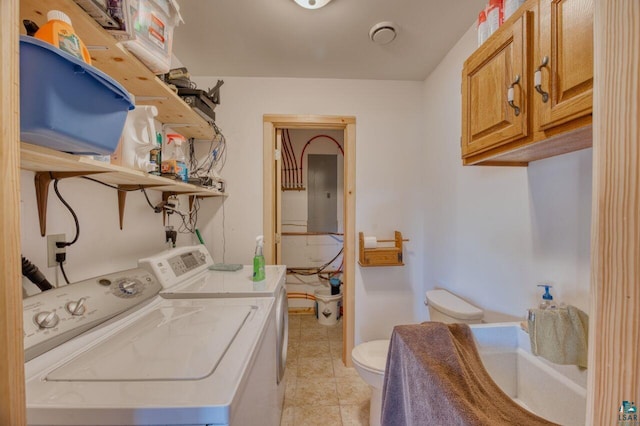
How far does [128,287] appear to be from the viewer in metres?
1.10

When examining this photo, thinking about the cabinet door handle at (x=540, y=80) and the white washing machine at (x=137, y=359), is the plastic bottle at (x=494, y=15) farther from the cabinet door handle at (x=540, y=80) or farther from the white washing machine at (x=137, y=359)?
the white washing machine at (x=137, y=359)

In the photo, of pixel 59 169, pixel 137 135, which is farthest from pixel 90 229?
pixel 137 135

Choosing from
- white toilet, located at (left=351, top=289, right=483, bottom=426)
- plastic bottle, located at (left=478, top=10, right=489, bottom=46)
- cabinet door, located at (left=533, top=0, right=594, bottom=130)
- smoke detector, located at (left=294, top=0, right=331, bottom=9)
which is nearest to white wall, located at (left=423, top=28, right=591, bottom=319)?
white toilet, located at (left=351, top=289, right=483, bottom=426)

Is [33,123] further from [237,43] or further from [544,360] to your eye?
[544,360]

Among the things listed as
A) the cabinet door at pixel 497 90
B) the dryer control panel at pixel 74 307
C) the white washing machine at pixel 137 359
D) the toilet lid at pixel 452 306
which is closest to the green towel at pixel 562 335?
the toilet lid at pixel 452 306

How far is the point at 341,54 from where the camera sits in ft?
6.15

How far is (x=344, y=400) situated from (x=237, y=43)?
2.59m

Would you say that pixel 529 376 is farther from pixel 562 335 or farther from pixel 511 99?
pixel 511 99

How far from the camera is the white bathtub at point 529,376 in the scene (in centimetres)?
88

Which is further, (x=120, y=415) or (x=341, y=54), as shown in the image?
(x=341, y=54)

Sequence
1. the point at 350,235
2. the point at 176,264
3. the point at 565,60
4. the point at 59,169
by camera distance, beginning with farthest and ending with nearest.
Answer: the point at 350,235 → the point at 176,264 → the point at 59,169 → the point at 565,60

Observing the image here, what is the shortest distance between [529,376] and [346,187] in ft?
5.34

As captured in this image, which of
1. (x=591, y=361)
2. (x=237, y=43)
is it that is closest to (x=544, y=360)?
(x=591, y=361)

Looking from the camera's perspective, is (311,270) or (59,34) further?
(311,270)
